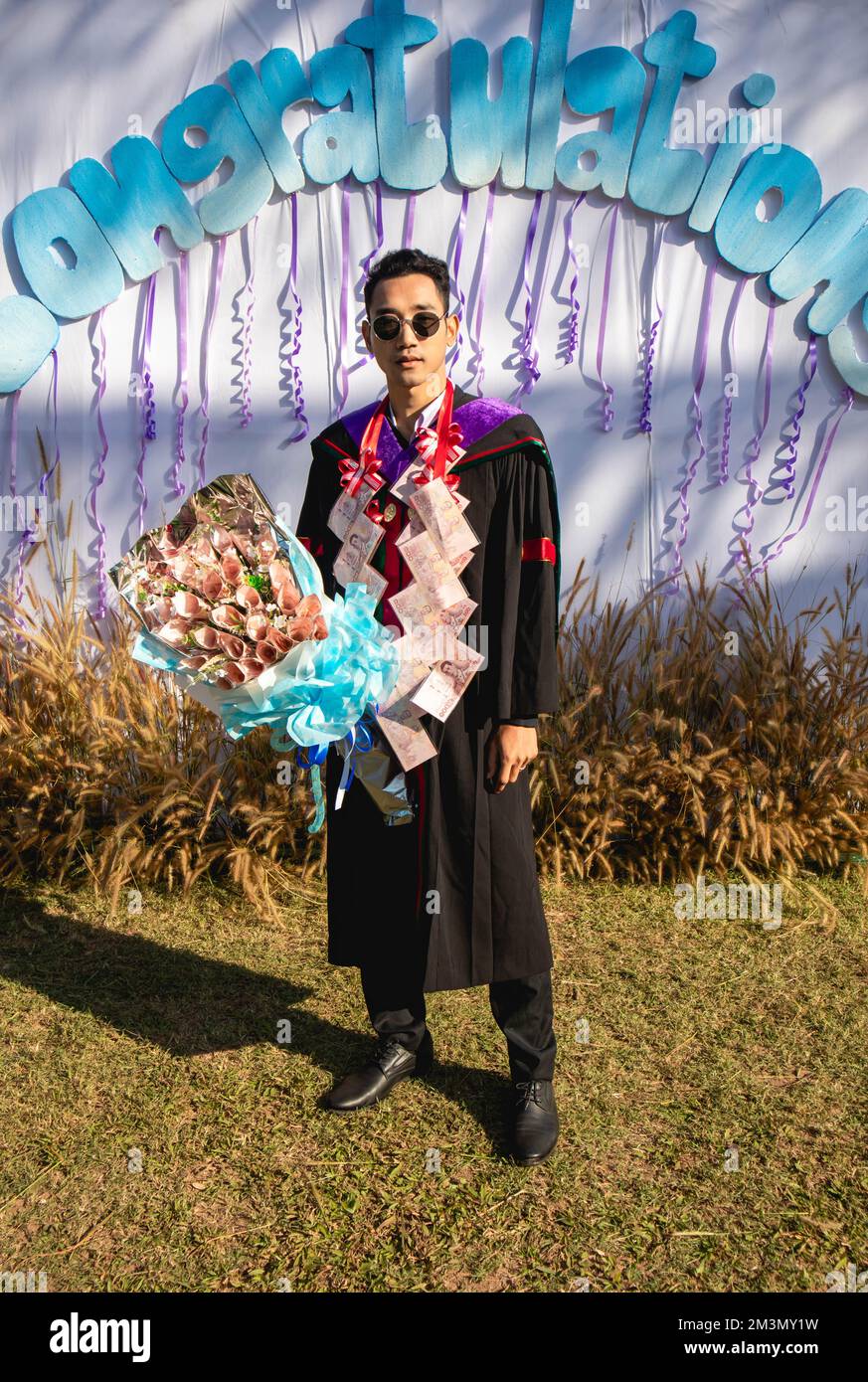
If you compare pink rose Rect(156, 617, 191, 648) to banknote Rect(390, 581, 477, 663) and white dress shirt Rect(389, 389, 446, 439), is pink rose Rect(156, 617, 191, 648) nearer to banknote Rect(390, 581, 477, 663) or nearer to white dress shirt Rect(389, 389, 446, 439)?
banknote Rect(390, 581, 477, 663)

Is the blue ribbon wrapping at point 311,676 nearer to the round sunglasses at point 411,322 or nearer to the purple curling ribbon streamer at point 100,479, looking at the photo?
the round sunglasses at point 411,322

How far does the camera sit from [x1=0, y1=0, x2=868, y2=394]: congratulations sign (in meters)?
4.30

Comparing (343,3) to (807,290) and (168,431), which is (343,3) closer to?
(168,431)

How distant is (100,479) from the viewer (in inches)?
179

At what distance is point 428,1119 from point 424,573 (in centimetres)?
147

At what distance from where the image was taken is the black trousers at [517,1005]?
2799 mm

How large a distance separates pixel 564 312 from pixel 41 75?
7.71 ft

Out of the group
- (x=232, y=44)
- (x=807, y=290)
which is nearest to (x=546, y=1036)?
(x=807, y=290)

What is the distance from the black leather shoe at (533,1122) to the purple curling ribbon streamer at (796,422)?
289cm

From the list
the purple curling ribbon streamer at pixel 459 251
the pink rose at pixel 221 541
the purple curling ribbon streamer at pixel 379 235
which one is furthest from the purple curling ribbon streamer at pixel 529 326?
Result: the pink rose at pixel 221 541

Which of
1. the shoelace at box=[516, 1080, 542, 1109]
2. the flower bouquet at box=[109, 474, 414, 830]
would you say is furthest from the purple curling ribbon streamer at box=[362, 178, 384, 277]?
the shoelace at box=[516, 1080, 542, 1109]

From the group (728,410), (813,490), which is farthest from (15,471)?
(813,490)

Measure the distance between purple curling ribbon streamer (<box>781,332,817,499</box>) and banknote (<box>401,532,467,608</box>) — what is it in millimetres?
2605

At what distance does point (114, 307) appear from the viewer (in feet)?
14.7
